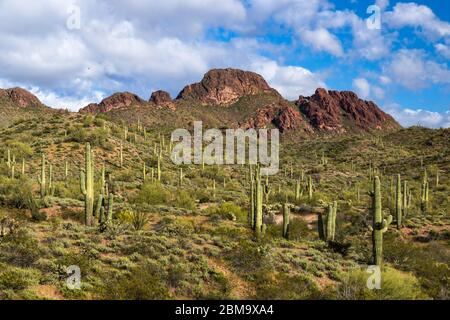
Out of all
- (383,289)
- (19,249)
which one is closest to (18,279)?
(19,249)

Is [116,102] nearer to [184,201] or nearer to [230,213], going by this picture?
[184,201]

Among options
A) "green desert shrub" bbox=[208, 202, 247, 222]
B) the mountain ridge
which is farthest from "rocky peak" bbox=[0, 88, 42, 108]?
"green desert shrub" bbox=[208, 202, 247, 222]

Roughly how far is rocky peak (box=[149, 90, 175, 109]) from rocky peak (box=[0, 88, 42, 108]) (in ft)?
100

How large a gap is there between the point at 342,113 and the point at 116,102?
72.5 meters

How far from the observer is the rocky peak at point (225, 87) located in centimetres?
13812

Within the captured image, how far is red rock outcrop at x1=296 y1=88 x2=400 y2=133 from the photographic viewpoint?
13012cm

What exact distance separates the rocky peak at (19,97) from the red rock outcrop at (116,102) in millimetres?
21561

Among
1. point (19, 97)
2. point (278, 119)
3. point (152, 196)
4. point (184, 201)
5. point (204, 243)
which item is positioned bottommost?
point (204, 243)

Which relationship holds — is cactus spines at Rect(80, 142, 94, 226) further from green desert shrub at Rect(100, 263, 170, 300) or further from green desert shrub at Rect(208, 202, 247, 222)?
green desert shrub at Rect(208, 202, 247, 222)

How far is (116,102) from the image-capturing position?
12481 centimetres

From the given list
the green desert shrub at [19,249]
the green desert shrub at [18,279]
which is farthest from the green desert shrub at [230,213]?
the green desert shrub at [18,279]

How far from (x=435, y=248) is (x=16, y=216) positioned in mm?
19046

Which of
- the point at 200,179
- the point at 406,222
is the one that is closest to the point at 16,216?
the point at 406,222
